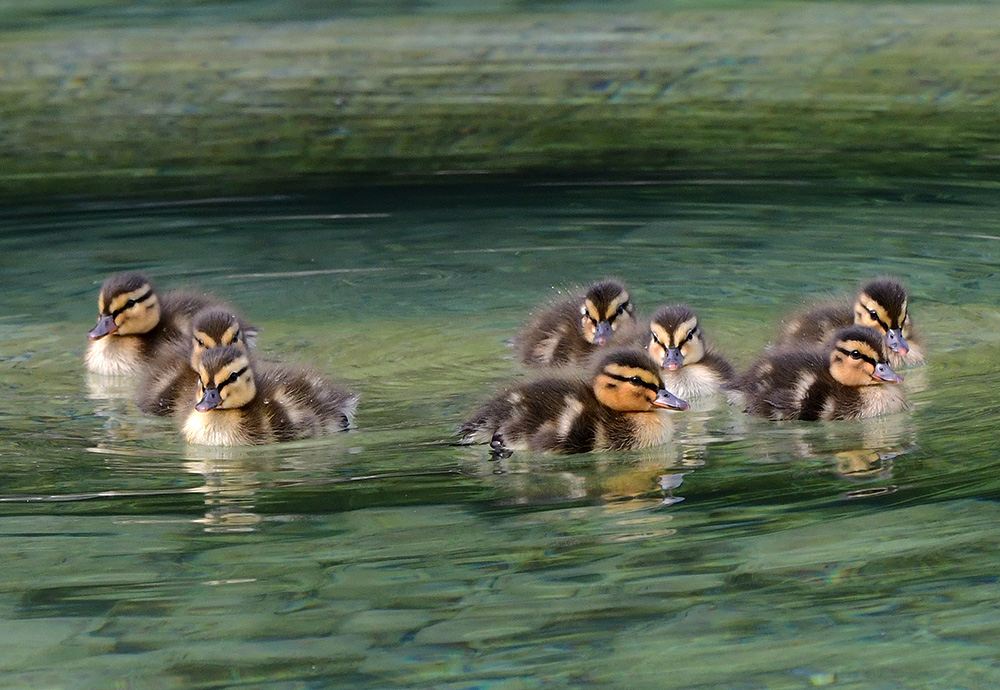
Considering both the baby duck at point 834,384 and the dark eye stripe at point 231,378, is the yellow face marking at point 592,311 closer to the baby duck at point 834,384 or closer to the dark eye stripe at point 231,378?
the baby duck at point 834,384

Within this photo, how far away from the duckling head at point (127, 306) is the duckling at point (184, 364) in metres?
0.23

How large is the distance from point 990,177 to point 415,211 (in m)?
2.30

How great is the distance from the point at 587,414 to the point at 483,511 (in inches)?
28.4

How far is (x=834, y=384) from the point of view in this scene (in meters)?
4.66

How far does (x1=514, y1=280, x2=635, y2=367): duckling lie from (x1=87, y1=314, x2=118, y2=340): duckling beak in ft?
3.73

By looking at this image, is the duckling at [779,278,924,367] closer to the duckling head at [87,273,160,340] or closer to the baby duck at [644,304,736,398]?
the baby duck at [644,304,736,398]

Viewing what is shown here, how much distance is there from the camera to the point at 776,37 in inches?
391

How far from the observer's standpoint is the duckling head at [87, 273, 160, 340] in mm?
5309

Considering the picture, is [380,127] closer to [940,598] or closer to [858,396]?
[858,396]

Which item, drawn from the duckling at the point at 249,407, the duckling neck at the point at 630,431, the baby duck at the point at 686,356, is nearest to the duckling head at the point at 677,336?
the baby duck at the point at 686,356

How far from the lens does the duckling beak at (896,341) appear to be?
4941mm

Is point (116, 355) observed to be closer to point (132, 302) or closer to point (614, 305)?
point (132, 302)

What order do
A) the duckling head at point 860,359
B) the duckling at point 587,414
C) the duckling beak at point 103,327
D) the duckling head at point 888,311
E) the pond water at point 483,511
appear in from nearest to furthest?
the pond water at point 483,511, the duckling at point 587,414, the duckling head at point 860,359, the duckling head at point 888,311, the duckling beak at point 103,327

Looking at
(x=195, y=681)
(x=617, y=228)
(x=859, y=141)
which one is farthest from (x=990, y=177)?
(x=195, y=681)
